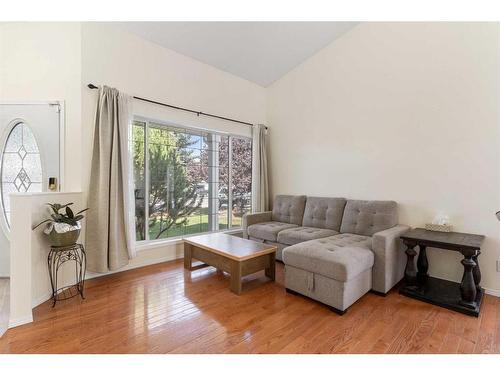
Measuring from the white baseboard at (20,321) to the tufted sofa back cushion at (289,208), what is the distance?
3042 millimetres

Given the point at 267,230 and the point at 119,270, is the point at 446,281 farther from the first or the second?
the point at 119,270

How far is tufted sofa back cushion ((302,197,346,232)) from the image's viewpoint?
3.29 m

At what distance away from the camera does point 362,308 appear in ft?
6.93

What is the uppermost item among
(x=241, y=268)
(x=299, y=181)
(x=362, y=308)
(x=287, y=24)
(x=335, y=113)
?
(x=287, y=24)

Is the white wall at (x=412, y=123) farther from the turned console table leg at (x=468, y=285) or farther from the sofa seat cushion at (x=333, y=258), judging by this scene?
the sofa seat cushion at (x=333, y=258)

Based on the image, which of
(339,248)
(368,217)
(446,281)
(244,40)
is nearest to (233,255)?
(339,248)

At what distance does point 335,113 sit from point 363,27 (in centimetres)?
112

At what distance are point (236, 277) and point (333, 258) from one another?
0.95 metres

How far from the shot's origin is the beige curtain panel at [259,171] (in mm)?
4215

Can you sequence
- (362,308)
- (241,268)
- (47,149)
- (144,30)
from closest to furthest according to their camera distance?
(362,308) < (241,268) < (47,149) < (144,30)

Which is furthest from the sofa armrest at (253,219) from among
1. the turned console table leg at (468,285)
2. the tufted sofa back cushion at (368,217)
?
the turned console table leg at (468,285)
